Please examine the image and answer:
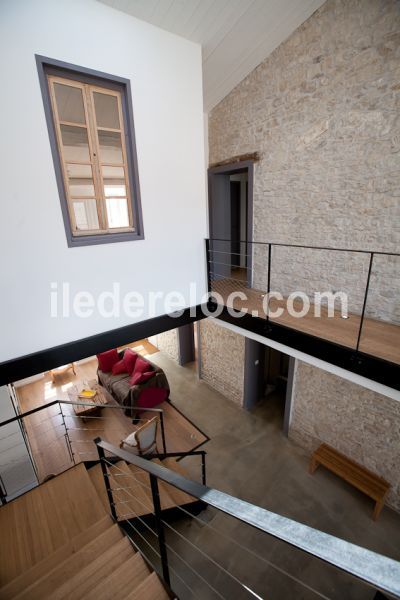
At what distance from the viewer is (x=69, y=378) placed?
7.96 m

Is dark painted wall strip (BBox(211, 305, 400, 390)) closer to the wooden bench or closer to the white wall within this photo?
the white wall

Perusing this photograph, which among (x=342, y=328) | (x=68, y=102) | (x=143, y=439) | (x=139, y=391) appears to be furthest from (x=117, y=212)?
(x=139, y=391)

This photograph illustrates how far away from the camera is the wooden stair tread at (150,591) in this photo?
1.76 metres

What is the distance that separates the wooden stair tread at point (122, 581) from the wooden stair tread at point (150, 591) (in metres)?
0.08

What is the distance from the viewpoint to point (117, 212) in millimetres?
3285

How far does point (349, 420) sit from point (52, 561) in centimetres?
414

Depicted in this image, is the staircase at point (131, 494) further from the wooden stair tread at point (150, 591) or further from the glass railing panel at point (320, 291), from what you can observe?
the glass railing panel at point (320, 291)

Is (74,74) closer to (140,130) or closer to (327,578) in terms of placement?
(140,130)

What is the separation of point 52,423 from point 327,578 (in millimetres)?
5511

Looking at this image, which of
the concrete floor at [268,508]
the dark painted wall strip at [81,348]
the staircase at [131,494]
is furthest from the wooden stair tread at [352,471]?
the dark painted wall strip at [81,348]

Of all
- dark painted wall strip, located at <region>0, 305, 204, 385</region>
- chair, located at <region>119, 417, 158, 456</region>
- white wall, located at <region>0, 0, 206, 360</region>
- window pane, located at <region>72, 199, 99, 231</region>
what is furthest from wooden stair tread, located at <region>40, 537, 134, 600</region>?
window pane, located at <region>72, 199, 99, 231</region>

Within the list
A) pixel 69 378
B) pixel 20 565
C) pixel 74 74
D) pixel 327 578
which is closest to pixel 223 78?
pixel 74 74

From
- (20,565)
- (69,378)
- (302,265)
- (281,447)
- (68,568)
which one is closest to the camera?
(68,568)

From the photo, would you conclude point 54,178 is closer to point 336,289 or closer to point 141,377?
point 336,289
